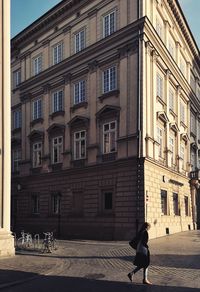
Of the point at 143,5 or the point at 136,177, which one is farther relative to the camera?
the point at 143,5

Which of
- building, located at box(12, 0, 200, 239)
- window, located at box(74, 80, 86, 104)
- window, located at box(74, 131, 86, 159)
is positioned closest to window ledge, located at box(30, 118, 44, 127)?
building, located at box(12, 0, 200, 239)

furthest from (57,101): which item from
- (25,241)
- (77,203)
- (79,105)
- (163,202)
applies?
(25,241)

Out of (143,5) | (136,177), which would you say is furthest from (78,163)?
(143,5)

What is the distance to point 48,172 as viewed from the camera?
3409 centimetres

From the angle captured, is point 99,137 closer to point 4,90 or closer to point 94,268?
point 4,90

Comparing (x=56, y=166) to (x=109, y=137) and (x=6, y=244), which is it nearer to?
(x=109, y=137)

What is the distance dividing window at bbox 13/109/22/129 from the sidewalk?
71.6 ft

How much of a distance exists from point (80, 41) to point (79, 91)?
12.9 ft

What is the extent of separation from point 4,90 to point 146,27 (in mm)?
13378

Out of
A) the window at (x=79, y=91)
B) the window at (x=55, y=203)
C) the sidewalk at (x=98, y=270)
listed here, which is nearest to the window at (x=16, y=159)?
the window at (x=55, y=203)

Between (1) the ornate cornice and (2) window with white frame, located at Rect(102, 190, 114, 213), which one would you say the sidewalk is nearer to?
(2) window with white frame, located at Rect(102, 190, 114, 213)

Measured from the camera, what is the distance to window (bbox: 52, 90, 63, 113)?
34.3 m

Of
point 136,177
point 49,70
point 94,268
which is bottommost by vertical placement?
point 94,268

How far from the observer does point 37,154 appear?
119 ft
